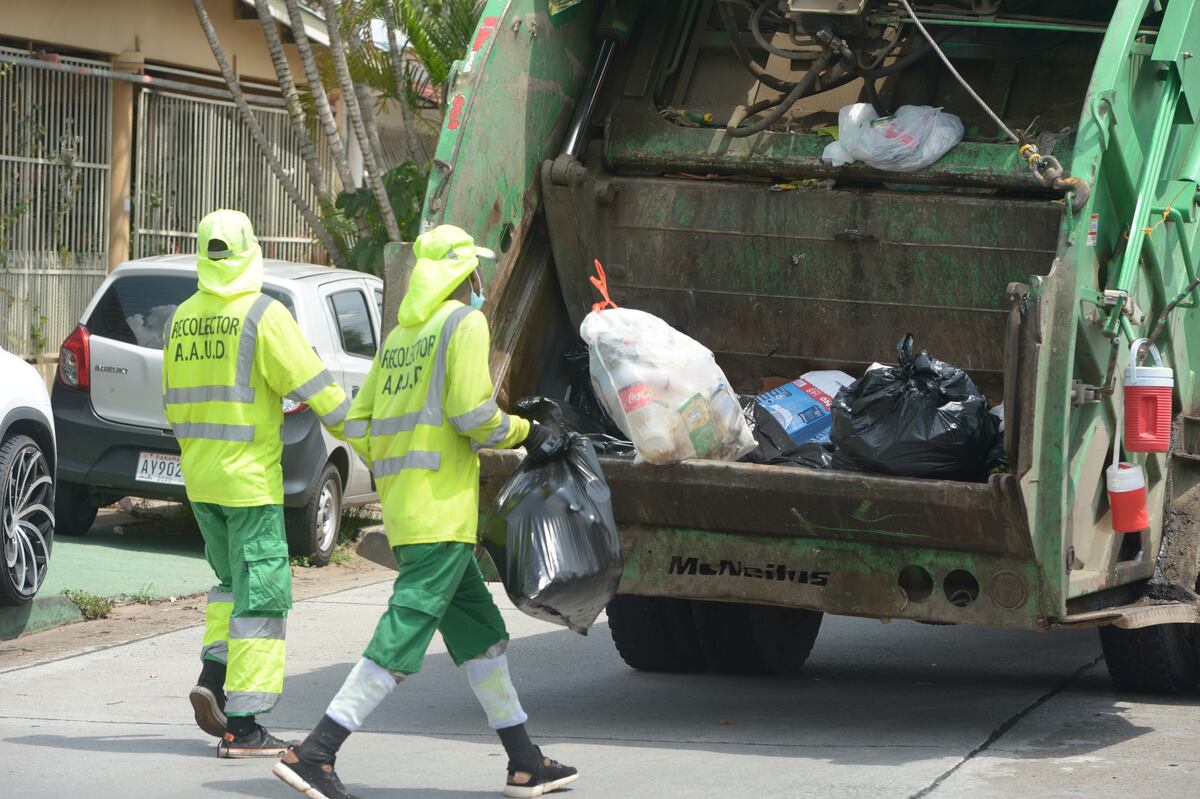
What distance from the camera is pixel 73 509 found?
9.59 meters

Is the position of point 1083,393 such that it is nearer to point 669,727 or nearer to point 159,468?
point 669,727

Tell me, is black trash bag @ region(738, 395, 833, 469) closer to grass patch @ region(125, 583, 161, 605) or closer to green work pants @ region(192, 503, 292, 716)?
green work pants @ region(192, 503, 292, 716)

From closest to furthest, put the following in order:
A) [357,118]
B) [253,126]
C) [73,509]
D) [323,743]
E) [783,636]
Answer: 1. [323,743]
2. [783,636]
3. [73,509]
4. [357,118]
5. [253,126]

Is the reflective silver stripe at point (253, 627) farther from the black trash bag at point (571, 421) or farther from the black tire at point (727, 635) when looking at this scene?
the black tire at point (727, 635)

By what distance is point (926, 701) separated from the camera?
6449 millimetres

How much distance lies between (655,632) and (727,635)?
10.3 inches

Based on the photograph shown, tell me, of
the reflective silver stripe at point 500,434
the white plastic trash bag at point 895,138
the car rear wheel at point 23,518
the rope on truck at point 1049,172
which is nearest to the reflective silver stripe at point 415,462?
the reflective silver stripe at point 500,434

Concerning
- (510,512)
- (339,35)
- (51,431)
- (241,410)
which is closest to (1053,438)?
(510,512)

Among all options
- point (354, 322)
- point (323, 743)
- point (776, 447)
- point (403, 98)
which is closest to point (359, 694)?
point (323, 743)

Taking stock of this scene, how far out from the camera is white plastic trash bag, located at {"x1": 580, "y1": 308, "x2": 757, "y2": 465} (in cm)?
549

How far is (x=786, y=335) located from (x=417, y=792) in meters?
2.29

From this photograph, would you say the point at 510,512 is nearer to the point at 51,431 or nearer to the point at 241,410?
the point at 241,410

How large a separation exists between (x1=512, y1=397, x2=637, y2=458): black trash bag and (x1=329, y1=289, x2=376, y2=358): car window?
3917 mm

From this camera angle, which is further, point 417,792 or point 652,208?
point 652,208
